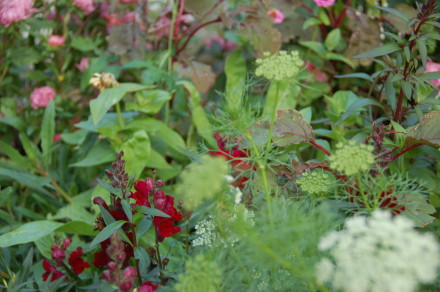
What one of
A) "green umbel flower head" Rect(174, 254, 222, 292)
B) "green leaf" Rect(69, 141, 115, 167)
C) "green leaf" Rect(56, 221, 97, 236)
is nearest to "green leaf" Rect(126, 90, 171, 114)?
"green leaf" Rect(69, 141, 115, 167)

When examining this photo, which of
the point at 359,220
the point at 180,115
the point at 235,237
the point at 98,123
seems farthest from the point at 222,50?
the point at 359,220

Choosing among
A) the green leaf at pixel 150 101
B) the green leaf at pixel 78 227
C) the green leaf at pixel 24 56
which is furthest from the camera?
the green leaf at pixel 24 56

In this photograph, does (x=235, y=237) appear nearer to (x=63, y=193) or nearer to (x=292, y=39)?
(x=63, y=193)

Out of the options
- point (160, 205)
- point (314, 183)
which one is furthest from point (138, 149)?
point (314, 183)

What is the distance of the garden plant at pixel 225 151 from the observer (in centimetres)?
50

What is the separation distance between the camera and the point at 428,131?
757mm

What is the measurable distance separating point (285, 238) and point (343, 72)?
0.95 meters

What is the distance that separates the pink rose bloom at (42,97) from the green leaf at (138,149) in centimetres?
47

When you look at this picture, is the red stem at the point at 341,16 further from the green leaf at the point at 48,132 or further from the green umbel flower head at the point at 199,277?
the green umbel flower head at the point at 199,277

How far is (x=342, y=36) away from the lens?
1.32 meters

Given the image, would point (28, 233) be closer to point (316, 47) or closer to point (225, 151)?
point (225, 151)

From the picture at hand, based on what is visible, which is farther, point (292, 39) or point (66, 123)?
point (66, 123)

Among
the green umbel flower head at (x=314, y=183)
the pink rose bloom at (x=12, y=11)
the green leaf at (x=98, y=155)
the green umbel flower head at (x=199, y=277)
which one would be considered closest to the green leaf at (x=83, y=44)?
the pink rose bloom at (x=12, y=11)

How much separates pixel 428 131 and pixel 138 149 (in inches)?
23.6
